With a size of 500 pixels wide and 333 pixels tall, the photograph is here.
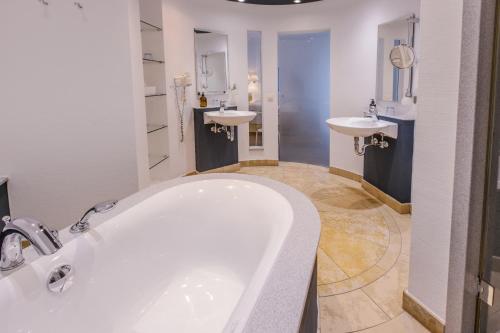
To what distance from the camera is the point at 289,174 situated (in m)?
5.21

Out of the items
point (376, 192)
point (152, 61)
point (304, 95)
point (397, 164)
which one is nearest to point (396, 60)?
point (397, 164)

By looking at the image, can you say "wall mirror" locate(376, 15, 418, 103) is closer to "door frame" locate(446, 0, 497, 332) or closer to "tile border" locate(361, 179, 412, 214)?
"tile border" locate(361, 179, 412, 214)

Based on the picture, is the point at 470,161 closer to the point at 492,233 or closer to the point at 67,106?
the point at 492,233

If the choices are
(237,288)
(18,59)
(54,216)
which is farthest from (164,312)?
(18,59)

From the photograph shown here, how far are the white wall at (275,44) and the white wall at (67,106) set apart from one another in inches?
53.2

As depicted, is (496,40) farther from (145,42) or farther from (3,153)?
(145,42)

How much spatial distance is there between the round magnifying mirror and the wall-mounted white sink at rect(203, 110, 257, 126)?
172 cm

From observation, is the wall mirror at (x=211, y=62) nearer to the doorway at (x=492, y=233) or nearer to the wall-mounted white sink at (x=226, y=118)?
the wall-mounted white sink at (x=226, y=118)

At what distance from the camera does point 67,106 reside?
9.27 ft

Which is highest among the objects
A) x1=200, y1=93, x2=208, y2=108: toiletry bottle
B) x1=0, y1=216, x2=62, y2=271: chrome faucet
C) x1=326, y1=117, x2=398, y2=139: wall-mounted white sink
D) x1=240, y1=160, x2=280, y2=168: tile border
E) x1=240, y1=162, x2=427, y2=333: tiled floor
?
x1=200, y1=93, x2=208, y2=108: toiletry bottle

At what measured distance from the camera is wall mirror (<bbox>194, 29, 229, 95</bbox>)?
4.88 meters

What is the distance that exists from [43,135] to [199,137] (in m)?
2.28

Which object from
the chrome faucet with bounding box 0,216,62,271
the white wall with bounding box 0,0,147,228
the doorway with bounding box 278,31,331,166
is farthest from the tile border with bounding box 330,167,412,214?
the chrome faucet with bounding box 0,216,62,271

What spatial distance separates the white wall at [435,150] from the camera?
169 centimetres
